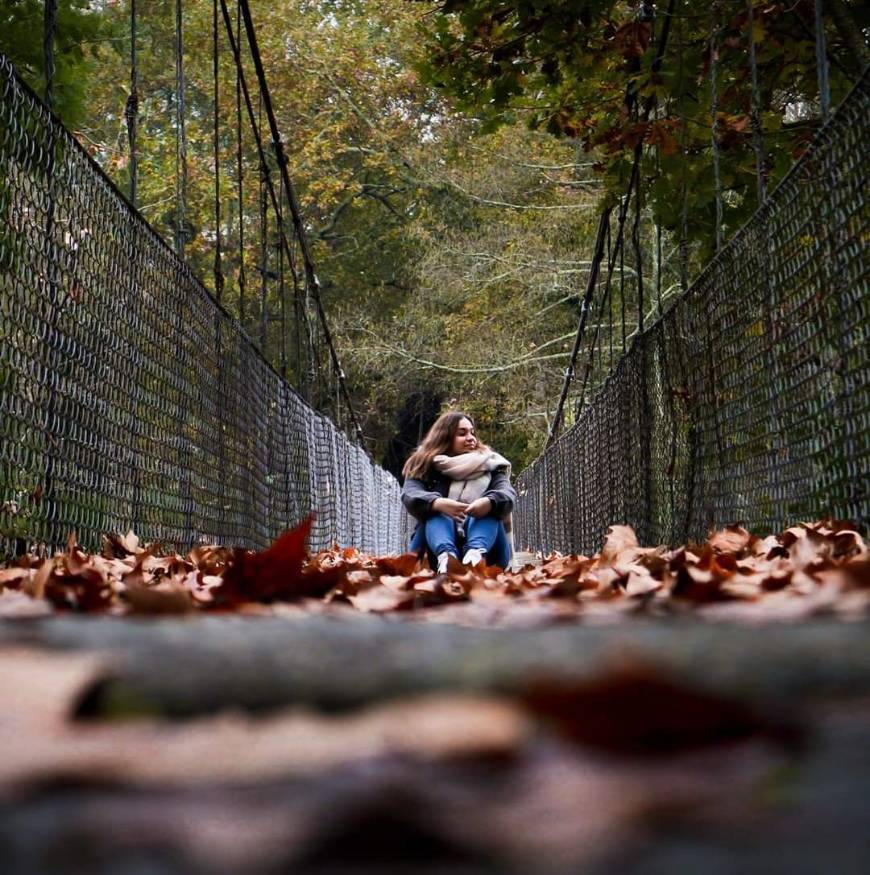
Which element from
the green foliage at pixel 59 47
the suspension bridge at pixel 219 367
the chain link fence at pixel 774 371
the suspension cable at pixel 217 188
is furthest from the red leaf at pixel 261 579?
the green foliage at pixel 59 47

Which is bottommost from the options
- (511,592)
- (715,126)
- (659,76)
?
(511,592)

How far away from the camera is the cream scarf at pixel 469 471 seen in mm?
5602

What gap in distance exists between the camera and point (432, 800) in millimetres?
412

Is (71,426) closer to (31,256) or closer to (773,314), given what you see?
(31,256)

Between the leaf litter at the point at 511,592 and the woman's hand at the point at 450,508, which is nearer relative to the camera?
the leaf litter at the point at 511,592

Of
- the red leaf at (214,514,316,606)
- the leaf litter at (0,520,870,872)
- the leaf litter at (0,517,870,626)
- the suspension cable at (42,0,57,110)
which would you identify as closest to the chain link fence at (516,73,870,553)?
the leaf litter at (0,517,870,626)

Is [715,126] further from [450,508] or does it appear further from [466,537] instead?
[466,537]

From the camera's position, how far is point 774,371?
3.08 meters

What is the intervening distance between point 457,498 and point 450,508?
0.19 meters

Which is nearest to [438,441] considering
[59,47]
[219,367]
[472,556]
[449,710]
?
[472,556]

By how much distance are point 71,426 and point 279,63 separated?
22.6 meters

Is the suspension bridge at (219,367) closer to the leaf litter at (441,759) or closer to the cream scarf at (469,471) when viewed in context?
the cream scarf at (469,471)

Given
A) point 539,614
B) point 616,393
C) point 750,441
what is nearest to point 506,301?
point 616,393

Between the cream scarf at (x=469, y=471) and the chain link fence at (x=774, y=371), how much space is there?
0.65 meters
